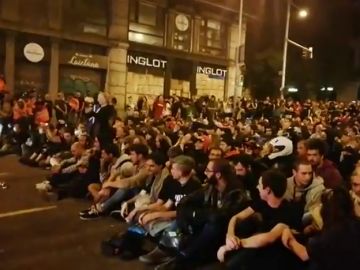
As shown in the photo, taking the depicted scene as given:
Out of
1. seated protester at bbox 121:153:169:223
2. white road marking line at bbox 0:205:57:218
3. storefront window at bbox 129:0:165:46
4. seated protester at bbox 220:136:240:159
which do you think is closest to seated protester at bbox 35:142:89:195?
white road marking line at bbox 0:205:57:218

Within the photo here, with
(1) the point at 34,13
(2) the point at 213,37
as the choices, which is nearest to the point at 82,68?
(1) the point at 34,13

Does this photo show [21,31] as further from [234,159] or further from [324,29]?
[324,29]

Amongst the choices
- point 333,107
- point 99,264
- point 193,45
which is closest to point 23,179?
point 99,264

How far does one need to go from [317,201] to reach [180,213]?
1.65m

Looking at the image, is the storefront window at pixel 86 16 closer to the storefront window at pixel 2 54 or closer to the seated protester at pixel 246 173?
the storefront window at pixel 2 54

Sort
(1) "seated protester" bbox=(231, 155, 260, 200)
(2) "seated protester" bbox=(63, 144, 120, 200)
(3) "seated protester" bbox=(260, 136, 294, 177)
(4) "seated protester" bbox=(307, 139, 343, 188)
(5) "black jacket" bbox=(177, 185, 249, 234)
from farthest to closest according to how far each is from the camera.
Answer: (2) "seated protester" bbox=(63, 144, 120, 200), (3) "seated protester" bbox=(260, 136, 294, 177), (1) "seated protester" bbox=(231, 155, 260, 200), (4) "seated protester" bbox=(307, 139, 343, 188), (5) "black jacket" bbox=(177, 185, 249, 234)

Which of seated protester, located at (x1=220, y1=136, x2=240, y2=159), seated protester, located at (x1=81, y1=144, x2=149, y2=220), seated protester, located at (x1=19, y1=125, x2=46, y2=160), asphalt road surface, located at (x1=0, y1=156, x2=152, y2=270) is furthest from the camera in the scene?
seated protester, located at (x1=19, y1=125, x2=46, y2=160)

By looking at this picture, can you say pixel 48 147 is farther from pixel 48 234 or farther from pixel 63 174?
pixel 48 234

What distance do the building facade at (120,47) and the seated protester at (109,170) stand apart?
15.3 m

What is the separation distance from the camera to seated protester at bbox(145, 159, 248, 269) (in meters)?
5.80

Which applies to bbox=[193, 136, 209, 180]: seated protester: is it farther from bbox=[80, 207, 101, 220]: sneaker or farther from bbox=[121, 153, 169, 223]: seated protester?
bbox=[80, 207, 101, 220]: sneaker

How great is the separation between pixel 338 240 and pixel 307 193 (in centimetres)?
216

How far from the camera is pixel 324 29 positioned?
157 feet

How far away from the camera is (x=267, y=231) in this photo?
16.4 ft
